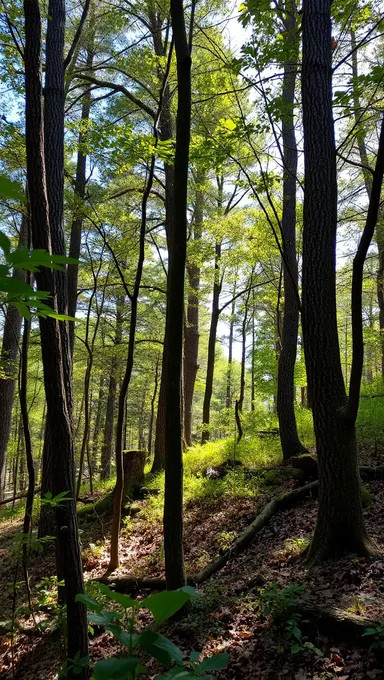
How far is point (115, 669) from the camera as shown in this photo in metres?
0.82

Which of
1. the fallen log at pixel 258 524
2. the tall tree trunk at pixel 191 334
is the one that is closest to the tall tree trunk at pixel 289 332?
the fallen log at pixel 258 524

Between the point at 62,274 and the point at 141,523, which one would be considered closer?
the point at 62,274

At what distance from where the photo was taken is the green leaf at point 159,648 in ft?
2.69

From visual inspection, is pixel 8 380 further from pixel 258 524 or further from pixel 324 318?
pixel 324 318

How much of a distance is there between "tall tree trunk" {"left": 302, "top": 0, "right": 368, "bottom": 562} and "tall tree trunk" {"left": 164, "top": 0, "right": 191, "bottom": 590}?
1375mm

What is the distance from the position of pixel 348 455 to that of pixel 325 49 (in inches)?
166

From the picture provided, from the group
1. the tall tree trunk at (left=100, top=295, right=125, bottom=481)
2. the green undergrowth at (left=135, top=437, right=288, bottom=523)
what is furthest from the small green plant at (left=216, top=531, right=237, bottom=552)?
the tall tree trunk at (left=100, top=295, right=125, bottom=481)

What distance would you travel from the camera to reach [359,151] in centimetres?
1434

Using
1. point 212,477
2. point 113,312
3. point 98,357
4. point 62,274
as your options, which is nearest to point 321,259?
point 62,274

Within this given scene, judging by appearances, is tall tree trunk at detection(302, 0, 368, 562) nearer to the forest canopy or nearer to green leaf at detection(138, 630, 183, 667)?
the forest canopy

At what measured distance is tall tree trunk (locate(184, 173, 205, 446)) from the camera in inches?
471

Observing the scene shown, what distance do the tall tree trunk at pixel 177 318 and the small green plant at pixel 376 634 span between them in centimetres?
168

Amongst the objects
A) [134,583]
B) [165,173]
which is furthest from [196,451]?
[165,173]

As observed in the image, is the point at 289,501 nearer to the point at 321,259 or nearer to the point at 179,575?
the point at 179,575
